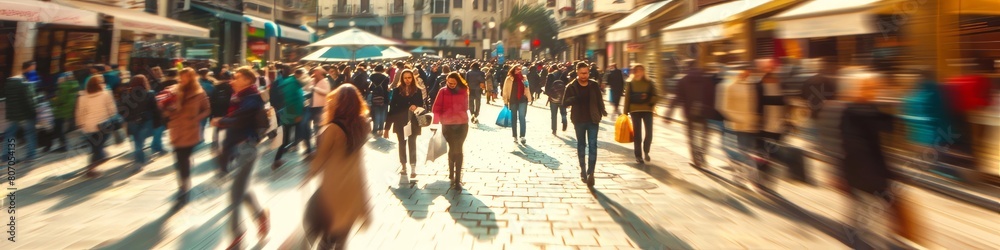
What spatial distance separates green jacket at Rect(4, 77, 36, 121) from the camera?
9.99 metres

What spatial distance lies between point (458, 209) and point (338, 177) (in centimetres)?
272

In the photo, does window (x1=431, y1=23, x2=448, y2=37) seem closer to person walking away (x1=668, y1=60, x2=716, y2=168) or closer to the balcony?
the balcony

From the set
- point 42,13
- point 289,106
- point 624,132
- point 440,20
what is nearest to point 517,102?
point 624,132

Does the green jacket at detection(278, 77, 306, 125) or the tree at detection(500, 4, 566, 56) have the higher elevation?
the tree at detection(500, 4, 566, 56)

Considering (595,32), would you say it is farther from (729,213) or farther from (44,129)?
(729,213)

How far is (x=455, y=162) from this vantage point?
27.5 feet

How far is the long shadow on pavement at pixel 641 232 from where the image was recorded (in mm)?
5699

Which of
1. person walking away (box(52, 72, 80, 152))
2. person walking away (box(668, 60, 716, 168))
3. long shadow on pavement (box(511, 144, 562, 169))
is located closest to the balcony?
long shadow on pavement (box(511, 144, 562, 169))

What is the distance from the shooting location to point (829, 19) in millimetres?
11594

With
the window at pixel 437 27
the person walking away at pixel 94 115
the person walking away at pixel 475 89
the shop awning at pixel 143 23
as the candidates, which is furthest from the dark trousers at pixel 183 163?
the window at pixel 437 27

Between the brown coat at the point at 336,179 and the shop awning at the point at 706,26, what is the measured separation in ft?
44.8

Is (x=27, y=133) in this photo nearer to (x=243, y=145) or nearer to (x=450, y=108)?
(x=243, y=145)

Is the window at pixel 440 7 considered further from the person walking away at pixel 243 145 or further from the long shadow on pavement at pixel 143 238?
the long shadow on pavement at pixel 143 238

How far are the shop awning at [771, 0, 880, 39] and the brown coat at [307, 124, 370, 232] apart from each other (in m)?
8.69
